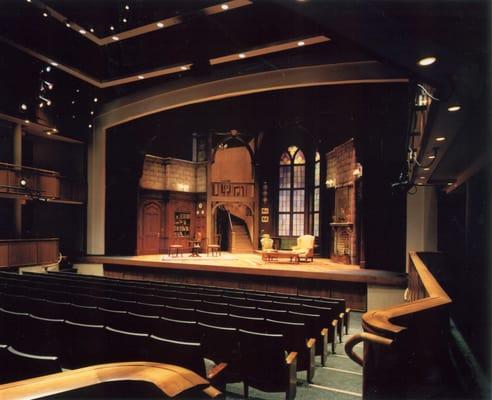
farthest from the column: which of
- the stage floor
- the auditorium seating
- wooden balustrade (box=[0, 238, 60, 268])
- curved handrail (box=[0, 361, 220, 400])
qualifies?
curved handrail (box=[0, 361, 220, 400])

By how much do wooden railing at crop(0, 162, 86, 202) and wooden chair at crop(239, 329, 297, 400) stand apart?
31.1 feet

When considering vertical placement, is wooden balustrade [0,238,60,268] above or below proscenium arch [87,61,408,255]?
below

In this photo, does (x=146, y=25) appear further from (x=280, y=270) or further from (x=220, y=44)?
(x=280, y=270)

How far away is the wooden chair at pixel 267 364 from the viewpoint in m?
2.91

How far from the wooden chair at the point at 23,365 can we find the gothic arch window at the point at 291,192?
13.5 meters

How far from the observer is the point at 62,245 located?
12.9 m

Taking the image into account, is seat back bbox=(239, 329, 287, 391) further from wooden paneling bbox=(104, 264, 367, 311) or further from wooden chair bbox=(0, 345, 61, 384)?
wooden paneling bbox=(104, 264, 367, 311)

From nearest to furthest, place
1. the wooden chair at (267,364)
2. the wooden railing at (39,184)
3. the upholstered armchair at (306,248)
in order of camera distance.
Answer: the wooden chair at (267,364), the wooden railing at (39,184), the upholstered armchair at (306,248)

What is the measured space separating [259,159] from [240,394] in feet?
42.5

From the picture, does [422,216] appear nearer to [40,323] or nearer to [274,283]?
[274,283]

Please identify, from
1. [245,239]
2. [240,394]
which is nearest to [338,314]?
[240,394]

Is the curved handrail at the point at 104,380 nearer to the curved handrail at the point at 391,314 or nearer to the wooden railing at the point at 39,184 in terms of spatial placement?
the curved handrail at the point at 391,314

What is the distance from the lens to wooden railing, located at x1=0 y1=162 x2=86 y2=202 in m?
10.0

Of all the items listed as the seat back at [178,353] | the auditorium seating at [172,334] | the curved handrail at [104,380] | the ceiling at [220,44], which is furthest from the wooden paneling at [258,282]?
the curved handrail at [104,380]
